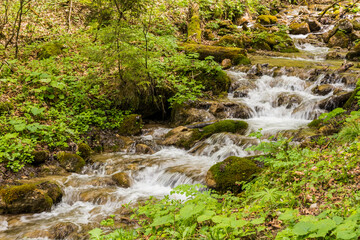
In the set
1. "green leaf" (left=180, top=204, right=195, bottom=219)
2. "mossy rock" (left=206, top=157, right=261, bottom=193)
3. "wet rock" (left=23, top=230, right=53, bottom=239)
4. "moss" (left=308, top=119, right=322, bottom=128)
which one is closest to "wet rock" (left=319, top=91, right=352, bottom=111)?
"moss" (left=308, top=119, right=322, bottom=128)

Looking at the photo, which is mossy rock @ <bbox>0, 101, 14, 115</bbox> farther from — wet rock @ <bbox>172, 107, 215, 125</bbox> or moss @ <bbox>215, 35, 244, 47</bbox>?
moss @ <bbox>215, 35, 244, 47</bbox>

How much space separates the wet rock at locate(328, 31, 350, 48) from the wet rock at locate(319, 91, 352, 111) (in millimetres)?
10871

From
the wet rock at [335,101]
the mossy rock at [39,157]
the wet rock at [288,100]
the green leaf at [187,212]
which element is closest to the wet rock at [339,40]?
the wet rock at [288,100]

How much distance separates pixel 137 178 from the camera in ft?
22.2

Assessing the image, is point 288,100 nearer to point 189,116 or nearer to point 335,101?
point 335,101

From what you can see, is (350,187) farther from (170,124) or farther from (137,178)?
(170,124)

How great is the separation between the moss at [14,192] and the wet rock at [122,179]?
1.80 meters

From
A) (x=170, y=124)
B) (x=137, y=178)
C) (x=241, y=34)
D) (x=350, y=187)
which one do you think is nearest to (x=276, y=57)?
(x=241, y=34)

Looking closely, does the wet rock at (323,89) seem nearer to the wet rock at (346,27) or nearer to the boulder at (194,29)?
the boulder at (194,29)

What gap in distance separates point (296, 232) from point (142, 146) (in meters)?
6.50

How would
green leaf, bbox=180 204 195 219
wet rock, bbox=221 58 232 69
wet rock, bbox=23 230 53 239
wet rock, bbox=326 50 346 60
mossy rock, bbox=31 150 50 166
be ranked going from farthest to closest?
wet rock, bbox=326 50 346 60
wet rock, bbox=221 58 232 69
mossy rock, bbox=31 150 50 166
wet rock, bbox=23 230 53 239
green leaf, bbox=180 204 195 219

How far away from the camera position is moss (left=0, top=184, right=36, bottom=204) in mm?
5257

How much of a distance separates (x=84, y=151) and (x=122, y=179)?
2.01 m

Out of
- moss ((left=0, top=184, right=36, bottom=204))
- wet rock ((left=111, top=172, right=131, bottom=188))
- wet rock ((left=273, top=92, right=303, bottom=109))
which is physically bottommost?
wet rock ((left=111, top=172, right=131, bottom=188))
